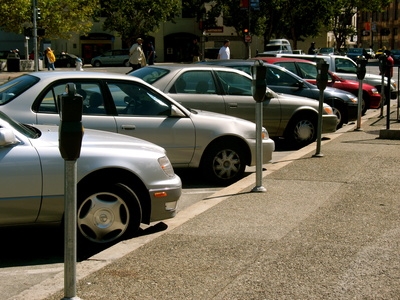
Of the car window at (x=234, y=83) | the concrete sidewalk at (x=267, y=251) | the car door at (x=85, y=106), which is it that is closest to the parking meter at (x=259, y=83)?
the concrete sidewalk at (x=267, y=251)

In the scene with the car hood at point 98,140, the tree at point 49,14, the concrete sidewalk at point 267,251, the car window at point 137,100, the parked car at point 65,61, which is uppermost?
the tree at point 49,14

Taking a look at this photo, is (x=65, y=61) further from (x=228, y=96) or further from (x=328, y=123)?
(x=228, y=96)

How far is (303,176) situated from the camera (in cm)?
1044

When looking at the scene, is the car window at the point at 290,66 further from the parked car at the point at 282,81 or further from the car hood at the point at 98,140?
the car hood at the point at 98,140

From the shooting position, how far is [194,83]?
42.1 ft

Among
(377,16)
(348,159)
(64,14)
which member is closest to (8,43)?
(64,14)

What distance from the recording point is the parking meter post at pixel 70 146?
186 inches

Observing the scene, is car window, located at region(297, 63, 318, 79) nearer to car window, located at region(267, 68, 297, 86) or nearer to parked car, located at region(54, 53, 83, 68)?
car window, located at region(267, 68, 297, 86)

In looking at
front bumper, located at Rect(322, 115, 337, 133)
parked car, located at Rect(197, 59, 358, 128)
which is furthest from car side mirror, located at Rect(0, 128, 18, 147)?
parked car, located at Rect(197, 59, 358, 128)

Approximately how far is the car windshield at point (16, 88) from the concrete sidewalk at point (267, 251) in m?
2.65

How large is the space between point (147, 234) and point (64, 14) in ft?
183

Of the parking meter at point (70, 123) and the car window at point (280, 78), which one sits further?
the car window at point (280, 78)

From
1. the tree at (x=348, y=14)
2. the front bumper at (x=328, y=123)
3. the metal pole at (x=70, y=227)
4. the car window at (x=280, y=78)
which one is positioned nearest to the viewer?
the metal pole at (x=70, y=227)

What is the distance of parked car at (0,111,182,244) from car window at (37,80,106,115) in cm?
194
